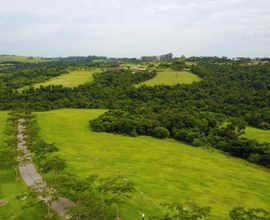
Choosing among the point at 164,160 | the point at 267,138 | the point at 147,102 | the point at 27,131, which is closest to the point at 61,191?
the point at 164,160

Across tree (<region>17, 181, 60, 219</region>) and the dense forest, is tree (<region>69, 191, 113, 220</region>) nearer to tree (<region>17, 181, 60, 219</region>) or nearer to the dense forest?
tree (<region>17, 181, 60, 219</region>)

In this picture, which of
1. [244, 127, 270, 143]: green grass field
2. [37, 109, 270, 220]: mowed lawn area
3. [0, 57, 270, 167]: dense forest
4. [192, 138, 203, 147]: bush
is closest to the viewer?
[37, 109, 270, 220]: mowed lawn area

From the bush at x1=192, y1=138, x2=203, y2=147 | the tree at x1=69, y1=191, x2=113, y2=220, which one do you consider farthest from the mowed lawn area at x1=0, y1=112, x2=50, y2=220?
the bush at x1=192, y1=138, x2=203, y2=147

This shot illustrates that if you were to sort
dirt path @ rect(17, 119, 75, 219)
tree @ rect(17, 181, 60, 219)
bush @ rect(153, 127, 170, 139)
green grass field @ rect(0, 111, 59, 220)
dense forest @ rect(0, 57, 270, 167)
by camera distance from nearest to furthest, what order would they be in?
1. tree @ rect(17, 181, 60, 219)
2. green grass field @ rect(0, 111, 59, 220)
3. dirt path @ rect(17, 119, 75, 219)
4. dense forest @ rect(0, 57, 270, 167)
5. bush @ rect(153, 127, 170, 139)

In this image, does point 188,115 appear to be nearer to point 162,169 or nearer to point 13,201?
point 162,169

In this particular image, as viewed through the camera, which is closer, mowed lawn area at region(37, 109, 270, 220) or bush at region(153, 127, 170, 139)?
mowed lawn area at region(37, 109, 270, 220)

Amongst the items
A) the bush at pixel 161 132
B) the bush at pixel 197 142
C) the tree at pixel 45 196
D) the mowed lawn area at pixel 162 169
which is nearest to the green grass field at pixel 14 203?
the tree at pixel 45 196
